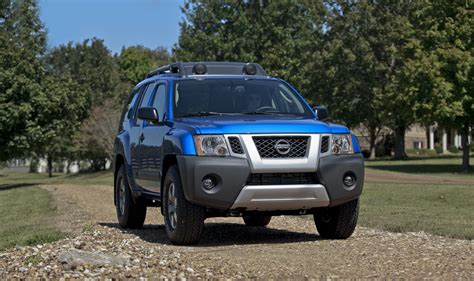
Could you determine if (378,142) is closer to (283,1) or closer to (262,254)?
(283,1)

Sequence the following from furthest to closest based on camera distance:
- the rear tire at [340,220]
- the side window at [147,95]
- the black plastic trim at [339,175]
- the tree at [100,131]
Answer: the tree at [100,131] → the side window at [147,95] → the rear tire at [340,220] → the black plastic trim at [339,175]

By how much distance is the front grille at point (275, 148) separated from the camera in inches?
367

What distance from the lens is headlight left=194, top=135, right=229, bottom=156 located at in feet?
30.5

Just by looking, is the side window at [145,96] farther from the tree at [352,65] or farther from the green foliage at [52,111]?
the tree at [352,65]

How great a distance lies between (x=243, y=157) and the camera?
9.23 meters

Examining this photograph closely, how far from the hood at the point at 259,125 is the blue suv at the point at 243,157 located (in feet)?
0.04

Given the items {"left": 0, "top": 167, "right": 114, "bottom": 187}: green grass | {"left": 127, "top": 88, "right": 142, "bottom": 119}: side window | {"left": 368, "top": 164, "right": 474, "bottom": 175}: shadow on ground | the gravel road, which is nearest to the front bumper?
the gravel road

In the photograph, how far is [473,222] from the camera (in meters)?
14.5

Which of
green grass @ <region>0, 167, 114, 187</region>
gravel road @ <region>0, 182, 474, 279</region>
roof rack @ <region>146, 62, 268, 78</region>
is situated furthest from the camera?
green grass @ <region>0, 167, 114, 187</region>

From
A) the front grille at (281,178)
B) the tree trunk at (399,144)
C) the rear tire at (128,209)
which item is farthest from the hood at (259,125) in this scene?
the tree trunk at (399,144)

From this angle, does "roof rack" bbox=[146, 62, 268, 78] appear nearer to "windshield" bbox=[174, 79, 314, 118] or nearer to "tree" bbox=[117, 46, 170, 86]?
"windshield" bbox=[174, 79, 314, 118]

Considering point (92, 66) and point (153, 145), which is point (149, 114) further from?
point (92, 66)

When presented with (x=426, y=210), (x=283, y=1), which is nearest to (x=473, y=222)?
(x=426, y=210)

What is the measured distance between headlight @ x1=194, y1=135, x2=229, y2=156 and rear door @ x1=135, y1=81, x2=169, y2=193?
1054 millimetres
